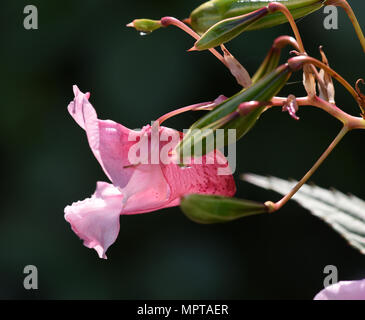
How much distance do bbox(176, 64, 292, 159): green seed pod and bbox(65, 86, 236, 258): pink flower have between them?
0.25 ft

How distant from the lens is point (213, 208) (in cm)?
39

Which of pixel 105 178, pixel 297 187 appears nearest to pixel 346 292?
pixel 297 187

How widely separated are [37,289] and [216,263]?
1.46 ft

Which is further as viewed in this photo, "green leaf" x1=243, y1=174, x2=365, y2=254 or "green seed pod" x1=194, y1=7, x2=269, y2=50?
"green leaf" x1=243, y1=174, x2=365, y2=254

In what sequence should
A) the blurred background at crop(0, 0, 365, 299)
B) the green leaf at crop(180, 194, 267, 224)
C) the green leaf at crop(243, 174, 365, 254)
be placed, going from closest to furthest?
the green leaf at crop(180, 194, 267, 224) → the green leaf at crop(243, 174, 365, 254) → the blurred background at crop(0, 0, 365, 299)

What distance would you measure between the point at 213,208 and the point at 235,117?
0.19 feet

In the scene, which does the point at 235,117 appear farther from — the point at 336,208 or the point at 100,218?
the point at 336,208

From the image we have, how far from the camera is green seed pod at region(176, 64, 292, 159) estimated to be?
40cm

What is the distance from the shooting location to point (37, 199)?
5.32 ft

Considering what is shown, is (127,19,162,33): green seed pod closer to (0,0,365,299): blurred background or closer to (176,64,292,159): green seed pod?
(176,64,292,159): green seed pod

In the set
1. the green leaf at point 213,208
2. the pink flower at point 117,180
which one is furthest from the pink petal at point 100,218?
the green leaf at point 213,208

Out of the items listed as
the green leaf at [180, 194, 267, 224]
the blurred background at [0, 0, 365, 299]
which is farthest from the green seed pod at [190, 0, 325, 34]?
the blurred background at [0, 0, 365, 299]

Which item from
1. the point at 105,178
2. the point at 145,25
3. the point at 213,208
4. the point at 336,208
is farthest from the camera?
the point at 105,178

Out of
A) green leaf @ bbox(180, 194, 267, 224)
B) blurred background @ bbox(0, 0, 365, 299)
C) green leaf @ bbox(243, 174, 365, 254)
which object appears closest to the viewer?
green leaf @ bbox(180, 194, 267, 224)
